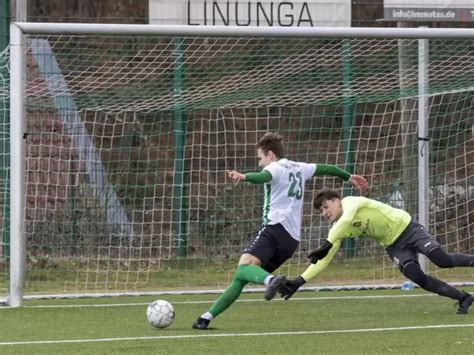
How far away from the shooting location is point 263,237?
10.5 m

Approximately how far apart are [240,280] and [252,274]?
18 cm

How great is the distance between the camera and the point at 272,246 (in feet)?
34.3

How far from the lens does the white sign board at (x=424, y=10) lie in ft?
52.7

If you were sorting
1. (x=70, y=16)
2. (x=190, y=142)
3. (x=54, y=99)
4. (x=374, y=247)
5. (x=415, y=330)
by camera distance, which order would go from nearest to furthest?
(x=415, y=330) → (x=54, y=99) → (x=374, y=247) → (x=190, y=142) → (x=70, y=16)

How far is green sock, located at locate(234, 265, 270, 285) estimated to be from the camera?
9.87 meters

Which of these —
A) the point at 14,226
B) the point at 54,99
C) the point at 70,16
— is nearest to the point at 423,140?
→ the point at 54,99

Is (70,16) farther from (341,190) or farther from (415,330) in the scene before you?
(415,330)

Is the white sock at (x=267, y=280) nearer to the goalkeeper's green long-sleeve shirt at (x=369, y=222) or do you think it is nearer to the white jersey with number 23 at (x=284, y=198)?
the white jersey with number 23 at (x=284, y=198)

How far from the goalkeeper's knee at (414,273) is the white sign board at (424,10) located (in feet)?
18.2

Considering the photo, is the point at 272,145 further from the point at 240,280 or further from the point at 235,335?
the point at 235,335

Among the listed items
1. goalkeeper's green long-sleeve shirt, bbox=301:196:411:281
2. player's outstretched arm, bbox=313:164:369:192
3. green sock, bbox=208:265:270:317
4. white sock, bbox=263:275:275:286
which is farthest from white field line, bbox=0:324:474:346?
player's outstretched arm, bbox=313:164:369:192

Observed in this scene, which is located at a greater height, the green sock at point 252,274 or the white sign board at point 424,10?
the white sign board at point 424,10

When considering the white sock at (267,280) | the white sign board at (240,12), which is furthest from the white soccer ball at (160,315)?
the white sign board at (240,12)

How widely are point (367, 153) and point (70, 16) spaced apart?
22.4 feet
